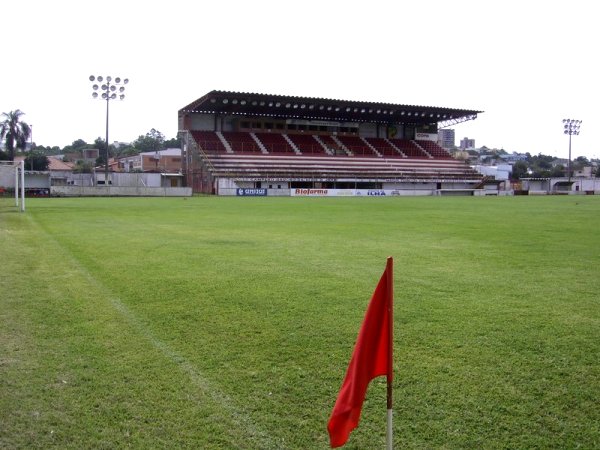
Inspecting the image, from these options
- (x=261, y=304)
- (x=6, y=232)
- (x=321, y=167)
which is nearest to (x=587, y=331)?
(x=261, y=304)

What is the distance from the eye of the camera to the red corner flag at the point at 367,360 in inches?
122

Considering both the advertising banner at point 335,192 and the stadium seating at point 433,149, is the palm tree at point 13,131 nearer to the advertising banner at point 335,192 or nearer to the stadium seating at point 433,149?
the advertising banner at point 335,192

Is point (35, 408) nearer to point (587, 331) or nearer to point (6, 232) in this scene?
point (587, 331)

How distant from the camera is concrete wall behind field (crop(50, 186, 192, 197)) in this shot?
51.8m

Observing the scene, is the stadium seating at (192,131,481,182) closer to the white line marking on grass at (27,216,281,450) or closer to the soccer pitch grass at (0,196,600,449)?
the soccer pitch grass at (0,196,600,449)

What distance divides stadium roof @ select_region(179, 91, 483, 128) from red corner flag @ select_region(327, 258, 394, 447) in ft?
196

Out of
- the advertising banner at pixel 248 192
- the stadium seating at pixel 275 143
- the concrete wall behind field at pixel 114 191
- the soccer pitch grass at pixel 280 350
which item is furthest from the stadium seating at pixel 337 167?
the soccer pitch grass at pixel 280 350

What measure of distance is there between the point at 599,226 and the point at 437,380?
1925cm

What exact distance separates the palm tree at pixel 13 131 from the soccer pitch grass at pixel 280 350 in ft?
264

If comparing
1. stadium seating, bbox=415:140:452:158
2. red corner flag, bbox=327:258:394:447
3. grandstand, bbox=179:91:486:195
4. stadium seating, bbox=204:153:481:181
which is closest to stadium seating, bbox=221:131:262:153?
grandstand, bbox=179:91:486:195

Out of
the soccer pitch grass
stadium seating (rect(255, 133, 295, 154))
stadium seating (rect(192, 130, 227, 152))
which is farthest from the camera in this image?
stadium seating (rect(255, 133, 295, 154))

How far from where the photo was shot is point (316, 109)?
230 ft

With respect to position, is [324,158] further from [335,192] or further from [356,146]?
[335,192]

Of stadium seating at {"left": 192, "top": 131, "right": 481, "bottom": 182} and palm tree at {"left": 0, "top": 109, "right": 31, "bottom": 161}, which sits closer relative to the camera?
stadium seating at {"left": 192, "top": 131, "right": 481, "bottom": 182}
